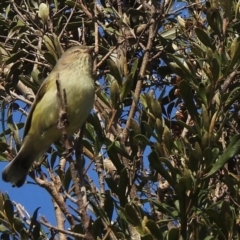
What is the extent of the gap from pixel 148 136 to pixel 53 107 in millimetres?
1379

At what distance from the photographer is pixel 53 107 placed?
4645 mm

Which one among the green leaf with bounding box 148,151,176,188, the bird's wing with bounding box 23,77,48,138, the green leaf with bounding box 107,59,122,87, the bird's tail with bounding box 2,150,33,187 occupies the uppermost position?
the green leaf with bounding box 107,59,122,87

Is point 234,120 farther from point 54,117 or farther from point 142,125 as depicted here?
point 54,117

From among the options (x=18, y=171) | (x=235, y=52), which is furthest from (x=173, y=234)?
(x=18, y=171)

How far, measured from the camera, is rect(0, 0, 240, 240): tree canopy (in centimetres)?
313

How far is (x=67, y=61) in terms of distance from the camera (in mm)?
4391

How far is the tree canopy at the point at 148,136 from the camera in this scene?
10.3 ft

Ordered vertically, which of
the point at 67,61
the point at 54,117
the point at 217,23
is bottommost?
the point at 54,117

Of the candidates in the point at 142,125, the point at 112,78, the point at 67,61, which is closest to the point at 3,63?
the point at 67,61

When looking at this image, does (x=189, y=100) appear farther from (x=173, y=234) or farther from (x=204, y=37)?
(x=173, y=234)

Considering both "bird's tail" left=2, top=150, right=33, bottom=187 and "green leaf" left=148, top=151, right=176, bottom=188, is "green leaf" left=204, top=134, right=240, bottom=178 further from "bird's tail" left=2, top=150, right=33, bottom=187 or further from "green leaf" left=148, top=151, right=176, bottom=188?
"bird's tail" left=2, top=150, right=33, bottom=187

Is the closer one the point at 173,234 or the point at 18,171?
the point at 173,234

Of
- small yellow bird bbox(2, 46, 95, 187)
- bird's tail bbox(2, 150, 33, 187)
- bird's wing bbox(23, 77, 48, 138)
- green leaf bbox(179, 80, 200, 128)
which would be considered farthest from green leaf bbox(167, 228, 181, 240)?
bird's tail bbox(2, 150, 33, 187)

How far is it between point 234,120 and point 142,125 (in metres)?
0.73
